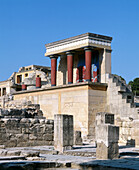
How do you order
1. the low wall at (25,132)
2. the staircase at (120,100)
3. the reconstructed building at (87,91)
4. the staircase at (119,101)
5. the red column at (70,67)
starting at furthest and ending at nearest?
the red column at (70,67)
the reconstructed building at (87,91)
the staircase at (120,100)
the staircase at (119,101)
the low wall at (25,132)

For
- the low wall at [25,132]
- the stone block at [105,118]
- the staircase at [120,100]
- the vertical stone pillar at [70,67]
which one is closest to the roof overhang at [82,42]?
the vertical stone pillar at [70,67]

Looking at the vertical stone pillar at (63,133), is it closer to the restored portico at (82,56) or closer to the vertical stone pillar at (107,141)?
the vertical stone pillar at (107,141)

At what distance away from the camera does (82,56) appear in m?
26.3

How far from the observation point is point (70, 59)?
24.8 meters

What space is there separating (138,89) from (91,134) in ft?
157

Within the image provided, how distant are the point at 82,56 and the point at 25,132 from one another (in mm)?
12739

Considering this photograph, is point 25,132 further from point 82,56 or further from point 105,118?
point 82,56

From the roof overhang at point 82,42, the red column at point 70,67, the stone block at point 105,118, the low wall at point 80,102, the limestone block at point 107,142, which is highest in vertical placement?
the roof overhang at point 82,42

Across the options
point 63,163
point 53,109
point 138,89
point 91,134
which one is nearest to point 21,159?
point 63,163

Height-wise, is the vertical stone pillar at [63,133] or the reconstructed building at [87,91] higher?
the reconstructed building at [87,91]

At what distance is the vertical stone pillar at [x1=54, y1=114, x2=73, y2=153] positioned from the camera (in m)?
13.5

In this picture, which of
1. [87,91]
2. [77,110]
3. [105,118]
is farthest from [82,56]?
[105,118]

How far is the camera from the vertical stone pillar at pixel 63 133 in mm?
13453

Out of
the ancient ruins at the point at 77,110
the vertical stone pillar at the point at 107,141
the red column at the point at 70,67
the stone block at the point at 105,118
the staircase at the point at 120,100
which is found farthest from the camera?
the red column at the point at 70,67
